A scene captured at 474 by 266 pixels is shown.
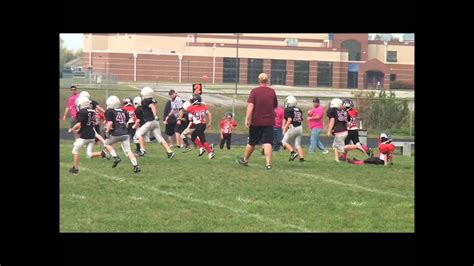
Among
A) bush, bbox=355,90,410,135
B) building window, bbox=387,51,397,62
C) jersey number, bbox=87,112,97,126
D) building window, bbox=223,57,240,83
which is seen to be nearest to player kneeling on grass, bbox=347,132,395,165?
jersey number, bbox=87,112,97,126

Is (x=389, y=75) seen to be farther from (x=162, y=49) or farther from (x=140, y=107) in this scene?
(x=140, y=107)

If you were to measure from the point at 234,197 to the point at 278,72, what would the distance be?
1159 inches

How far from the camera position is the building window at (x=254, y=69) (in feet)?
122

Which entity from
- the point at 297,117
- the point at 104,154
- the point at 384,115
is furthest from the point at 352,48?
the point at 104,154

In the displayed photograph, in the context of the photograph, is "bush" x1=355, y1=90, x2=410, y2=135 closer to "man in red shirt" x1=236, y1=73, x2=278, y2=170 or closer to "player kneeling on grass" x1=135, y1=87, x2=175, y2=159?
"player kneeling on grass" x1=135, y1=87, x2=175, y2=159

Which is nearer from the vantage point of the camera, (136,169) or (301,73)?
(136,169)

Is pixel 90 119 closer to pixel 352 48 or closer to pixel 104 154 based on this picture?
pixel 104 154

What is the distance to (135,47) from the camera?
3866cm

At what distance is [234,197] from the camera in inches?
380

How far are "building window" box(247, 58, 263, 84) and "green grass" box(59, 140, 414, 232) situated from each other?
77.9 feet

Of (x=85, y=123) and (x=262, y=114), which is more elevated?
(x=262, y=114)

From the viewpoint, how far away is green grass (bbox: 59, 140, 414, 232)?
8.10 metres

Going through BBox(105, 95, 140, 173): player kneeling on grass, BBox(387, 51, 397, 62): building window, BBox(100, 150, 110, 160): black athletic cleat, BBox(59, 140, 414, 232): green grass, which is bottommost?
BBox(59, 140, 414, 232): green grass
